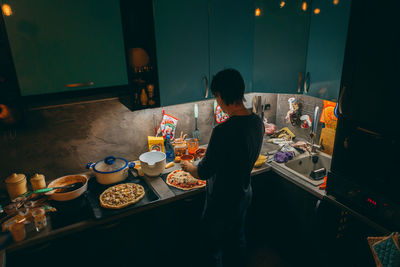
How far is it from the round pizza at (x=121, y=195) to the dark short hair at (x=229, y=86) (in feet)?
2.87

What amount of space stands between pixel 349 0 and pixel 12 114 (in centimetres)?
217

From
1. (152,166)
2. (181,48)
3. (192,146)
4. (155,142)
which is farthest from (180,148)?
(181,48)

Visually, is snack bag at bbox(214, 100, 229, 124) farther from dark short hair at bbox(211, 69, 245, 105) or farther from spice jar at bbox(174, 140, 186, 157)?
dark short hair at bbox(211, 69, 245, 105)

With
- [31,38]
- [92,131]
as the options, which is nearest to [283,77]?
[92,131]

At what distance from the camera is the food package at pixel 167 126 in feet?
7.76

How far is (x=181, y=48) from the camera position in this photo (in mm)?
1934

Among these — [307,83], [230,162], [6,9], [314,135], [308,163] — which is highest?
[6,9]

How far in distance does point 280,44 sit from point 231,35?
0.40m

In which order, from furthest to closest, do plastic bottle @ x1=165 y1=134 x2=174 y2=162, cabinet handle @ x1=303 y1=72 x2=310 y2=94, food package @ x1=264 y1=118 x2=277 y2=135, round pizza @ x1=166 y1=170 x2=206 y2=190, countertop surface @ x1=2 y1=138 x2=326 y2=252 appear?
1. food package @ x1=264 y1=118 x2=277 y2=135
2. plastic bottle @ x1=165 y1=134 x2=174 y2=162
3. cabinet handle @ x1=303 y1=72 x2=310 y2=94
4. round pizza @ x1=166 y1=170 x2=206 y2=190
5. countertop surface @ x1=2 y1=138 x2=326 y2=252

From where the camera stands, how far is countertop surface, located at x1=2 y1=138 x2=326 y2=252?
150 centimetres

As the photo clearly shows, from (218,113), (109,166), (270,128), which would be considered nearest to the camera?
(109,166)

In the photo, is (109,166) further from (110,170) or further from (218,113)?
(218,113)

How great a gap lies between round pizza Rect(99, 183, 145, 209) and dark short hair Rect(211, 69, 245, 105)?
88 cm

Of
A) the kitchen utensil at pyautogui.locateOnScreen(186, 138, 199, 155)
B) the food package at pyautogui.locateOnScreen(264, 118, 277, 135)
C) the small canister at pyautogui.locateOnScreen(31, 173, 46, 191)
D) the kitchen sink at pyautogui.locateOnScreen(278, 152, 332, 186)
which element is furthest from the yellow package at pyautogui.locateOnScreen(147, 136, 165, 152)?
the food package at pyautogui.locateOnScreen(264, 118, 277, 135)
